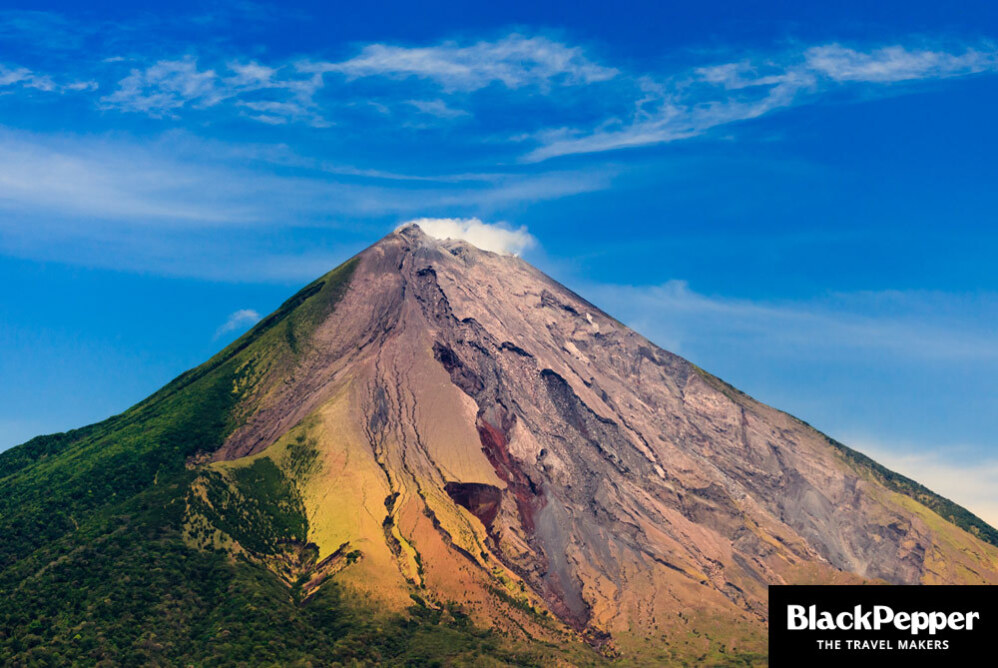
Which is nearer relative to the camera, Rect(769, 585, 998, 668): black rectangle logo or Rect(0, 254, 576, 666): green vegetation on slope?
Rect(769, 585, 998, 668): black rectangle logo

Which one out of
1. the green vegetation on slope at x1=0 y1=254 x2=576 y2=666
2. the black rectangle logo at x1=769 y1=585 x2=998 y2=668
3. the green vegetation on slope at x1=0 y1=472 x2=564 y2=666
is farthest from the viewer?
the green vegetation on slope at x1=0 y1=254 x2=576 y2=666

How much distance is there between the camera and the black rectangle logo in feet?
219

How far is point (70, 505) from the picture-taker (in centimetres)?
19362

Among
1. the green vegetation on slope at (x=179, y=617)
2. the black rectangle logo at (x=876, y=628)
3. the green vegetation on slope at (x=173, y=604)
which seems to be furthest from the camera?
the green vegetation on slope at (x=173, y=604)

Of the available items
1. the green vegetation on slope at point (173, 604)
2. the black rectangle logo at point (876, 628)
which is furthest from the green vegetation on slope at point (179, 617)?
the black rectangle logo at point (876, 628)

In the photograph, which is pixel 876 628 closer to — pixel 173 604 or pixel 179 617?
pixel 179 617

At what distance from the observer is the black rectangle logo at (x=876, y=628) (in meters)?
66.6

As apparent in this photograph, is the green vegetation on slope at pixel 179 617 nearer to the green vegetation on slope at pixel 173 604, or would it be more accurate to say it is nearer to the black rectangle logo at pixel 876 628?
the green vegetation on slope at pixel 173 604

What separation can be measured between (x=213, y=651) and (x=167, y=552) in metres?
28.9

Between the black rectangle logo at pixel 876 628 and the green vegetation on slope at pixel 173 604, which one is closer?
the black rectangle logo at pixel 876 628

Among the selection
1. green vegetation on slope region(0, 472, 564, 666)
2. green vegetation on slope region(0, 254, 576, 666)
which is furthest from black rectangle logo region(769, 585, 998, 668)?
green vegetation on slope region(0, 254, 576, 666)

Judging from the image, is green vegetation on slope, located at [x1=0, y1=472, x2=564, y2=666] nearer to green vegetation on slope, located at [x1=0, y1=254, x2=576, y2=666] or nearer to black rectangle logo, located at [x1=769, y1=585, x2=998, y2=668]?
green vegetation on slope, located at [x1=0, y1=254, x2=576, y2=666]

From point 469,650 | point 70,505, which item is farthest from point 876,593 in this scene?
point 70,505

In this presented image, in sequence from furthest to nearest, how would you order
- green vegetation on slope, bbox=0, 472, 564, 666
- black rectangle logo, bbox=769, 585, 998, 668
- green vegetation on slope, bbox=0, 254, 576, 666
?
green vegetation on slope, bbox=0, 254, 576, 666, green vegetation on slope, bbox=0, 472, 564, 666, black rectangle logo, bbox=769, 585, 998, 668
